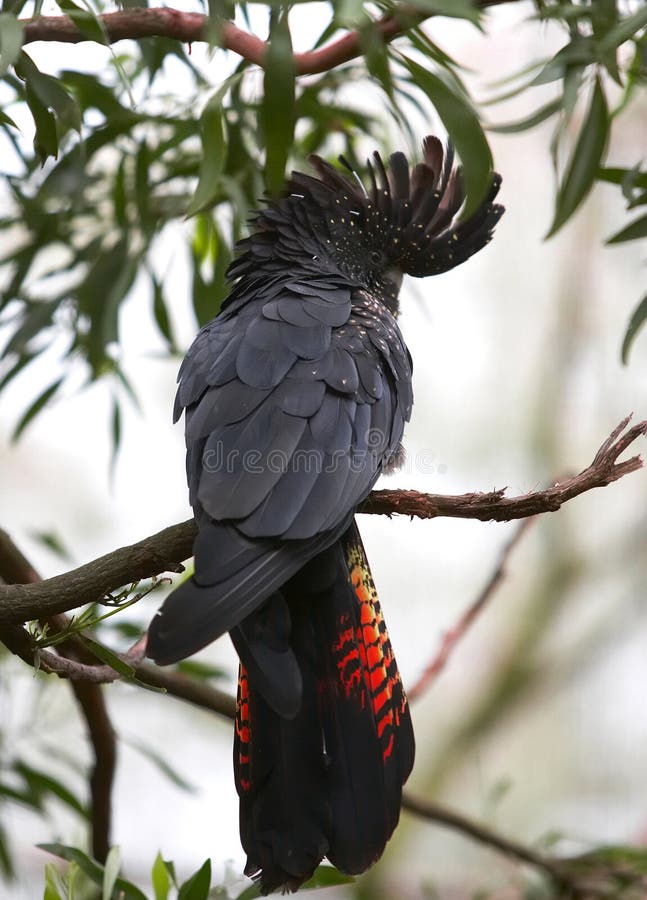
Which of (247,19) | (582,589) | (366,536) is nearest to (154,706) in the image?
(366,536)

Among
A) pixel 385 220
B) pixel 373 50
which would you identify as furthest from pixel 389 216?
pixel 373 50

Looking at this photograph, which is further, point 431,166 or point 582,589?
point 582,589

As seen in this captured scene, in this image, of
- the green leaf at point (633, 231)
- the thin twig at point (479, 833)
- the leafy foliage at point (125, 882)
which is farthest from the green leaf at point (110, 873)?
the green leaf at point (633, 231)

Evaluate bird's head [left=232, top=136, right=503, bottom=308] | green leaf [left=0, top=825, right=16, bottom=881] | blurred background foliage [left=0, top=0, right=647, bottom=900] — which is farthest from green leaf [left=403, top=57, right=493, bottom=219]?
green leaf [left=0, top=825, right=16, bottom=881]

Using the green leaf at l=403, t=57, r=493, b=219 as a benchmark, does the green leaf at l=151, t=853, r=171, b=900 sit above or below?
below

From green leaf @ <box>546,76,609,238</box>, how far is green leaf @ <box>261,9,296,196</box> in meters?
0.63

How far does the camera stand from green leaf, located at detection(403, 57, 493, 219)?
123cm

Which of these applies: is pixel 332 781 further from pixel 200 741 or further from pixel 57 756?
pixel 200 741

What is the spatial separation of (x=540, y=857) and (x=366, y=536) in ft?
7.08

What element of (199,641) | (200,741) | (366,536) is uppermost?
(366,536)

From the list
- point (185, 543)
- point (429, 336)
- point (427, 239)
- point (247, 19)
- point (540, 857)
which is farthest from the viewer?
point (429, 336)

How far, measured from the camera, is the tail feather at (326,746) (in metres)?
1.39

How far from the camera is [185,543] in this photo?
1245 mm

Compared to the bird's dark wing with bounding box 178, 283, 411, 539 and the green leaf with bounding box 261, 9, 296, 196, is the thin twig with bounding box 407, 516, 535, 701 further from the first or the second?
the green leaf with bounding box 261, 9, 296, 196
